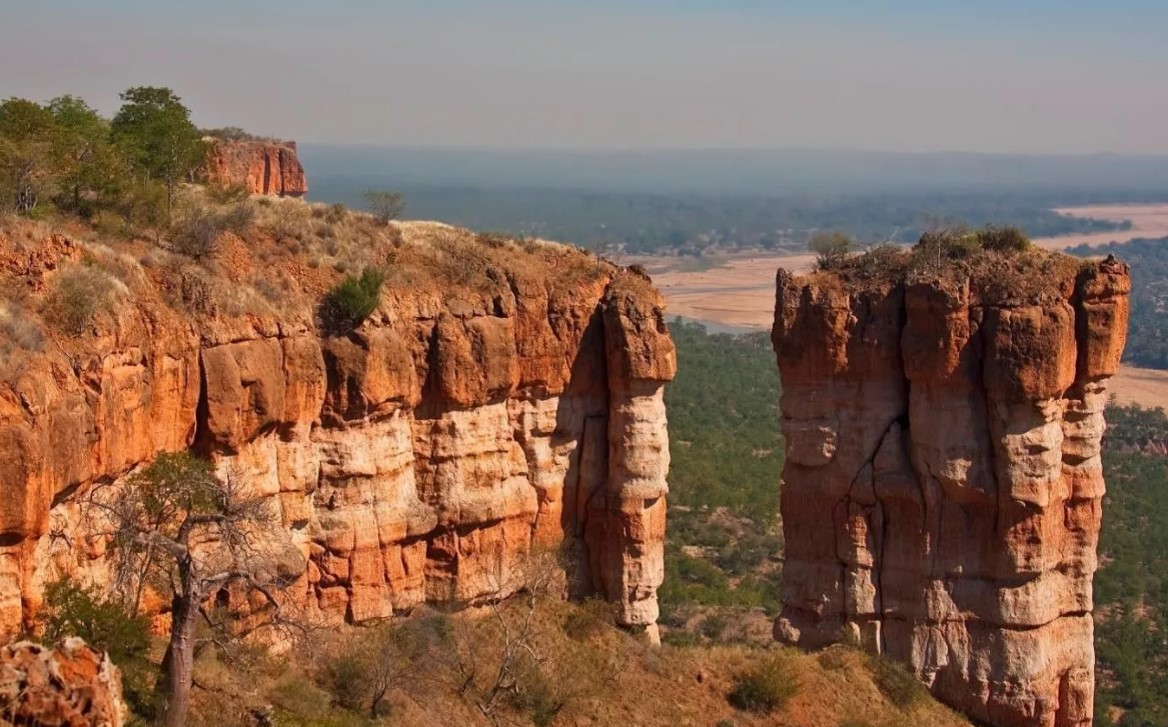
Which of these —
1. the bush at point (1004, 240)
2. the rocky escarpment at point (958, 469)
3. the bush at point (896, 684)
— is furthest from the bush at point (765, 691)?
the bush at point (1004, 240)

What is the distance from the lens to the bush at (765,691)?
92.6 feet

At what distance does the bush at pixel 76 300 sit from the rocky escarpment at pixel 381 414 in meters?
0.19

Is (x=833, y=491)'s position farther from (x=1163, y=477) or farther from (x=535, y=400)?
(x=1163, y=477)

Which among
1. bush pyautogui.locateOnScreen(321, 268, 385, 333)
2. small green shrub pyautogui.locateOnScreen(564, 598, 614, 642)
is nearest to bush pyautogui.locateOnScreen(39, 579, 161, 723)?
bush pyautogui.locateOnScreen(321, 268, 385, 333)

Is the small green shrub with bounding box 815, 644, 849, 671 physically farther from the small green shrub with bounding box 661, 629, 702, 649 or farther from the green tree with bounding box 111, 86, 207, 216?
the green tree with bounding box 111, 86, 207, 216

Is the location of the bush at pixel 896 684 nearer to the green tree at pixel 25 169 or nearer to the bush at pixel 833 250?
the bush at pixel 833 250

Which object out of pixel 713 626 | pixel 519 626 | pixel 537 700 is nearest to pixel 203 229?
pixel 519 626

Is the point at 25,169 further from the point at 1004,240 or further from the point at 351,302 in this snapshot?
the point at 1004,240

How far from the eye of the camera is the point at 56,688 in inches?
601

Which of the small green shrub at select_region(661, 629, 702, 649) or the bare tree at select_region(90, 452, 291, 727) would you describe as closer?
the bare tree at select_region(90, 452, 291, 727)

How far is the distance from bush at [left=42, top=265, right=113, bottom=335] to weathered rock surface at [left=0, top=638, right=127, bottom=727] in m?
6.67

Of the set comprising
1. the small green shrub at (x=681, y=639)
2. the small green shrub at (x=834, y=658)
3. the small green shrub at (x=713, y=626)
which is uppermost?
the small green shrub at (x=834, y=658)

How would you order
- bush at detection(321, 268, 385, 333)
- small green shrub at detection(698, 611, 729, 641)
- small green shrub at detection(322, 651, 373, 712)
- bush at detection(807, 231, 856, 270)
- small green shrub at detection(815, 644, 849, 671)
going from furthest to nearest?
1. small green shrub at detection(698, 611, 729, 641)
2. bush at detection(807, 231, 856, 270)
3. small green shrub at detection(815, 644, 849, 671)
4. bush at detection(321, 268, 385, 333)
5. small green shrub at detection(322, 651, 373, 712)

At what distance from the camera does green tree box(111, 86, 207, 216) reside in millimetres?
33125
